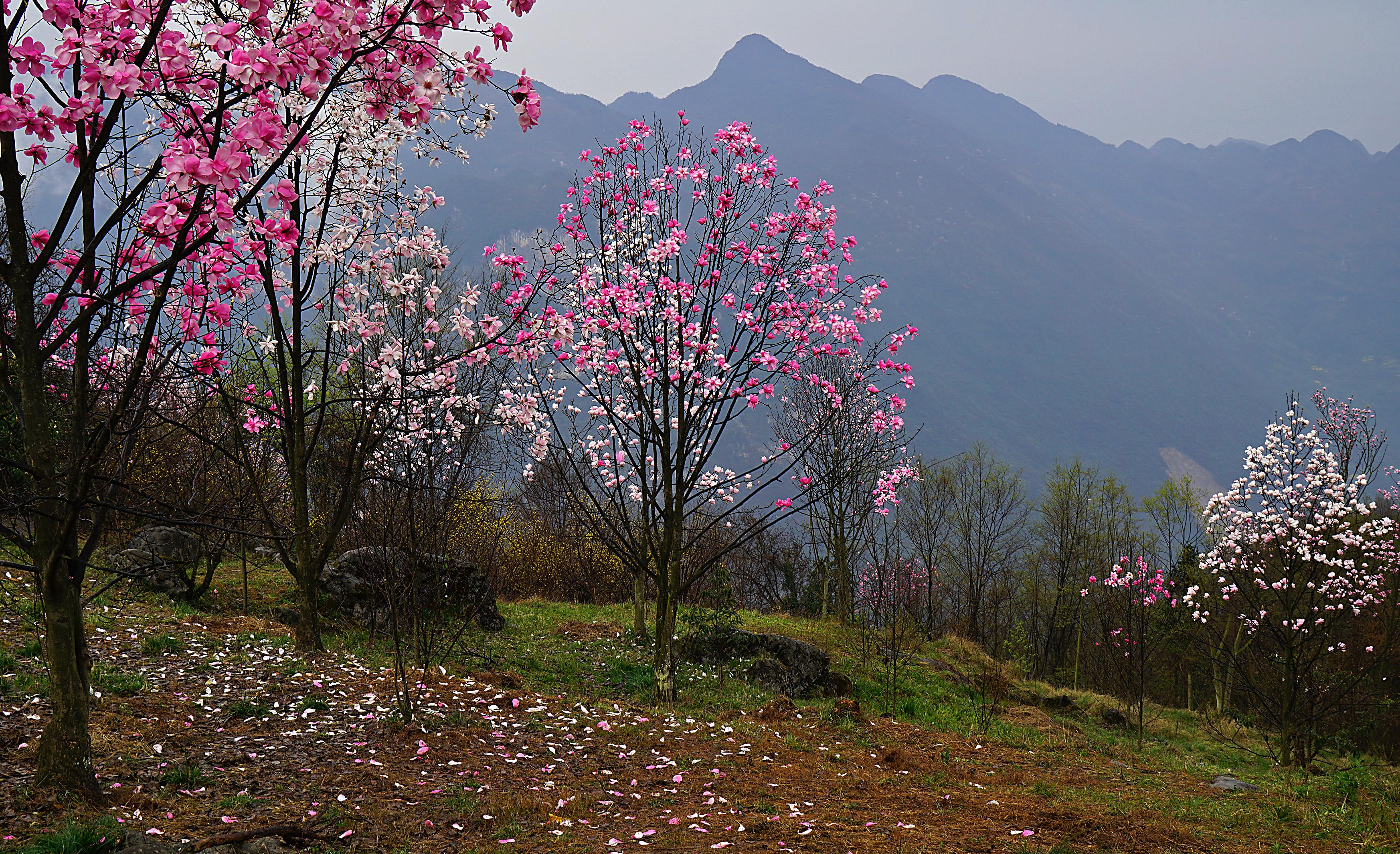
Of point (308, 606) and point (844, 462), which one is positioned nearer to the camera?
point (308, 606)

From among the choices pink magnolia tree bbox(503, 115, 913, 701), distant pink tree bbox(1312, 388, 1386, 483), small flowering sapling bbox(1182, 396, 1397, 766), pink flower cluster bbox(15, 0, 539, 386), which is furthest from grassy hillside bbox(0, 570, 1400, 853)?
distant pink tree bbox(1312, 388, 1386, 483)

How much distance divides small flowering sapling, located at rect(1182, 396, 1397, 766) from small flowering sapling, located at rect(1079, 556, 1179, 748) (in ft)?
4.24

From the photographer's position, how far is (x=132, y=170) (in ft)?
16.6

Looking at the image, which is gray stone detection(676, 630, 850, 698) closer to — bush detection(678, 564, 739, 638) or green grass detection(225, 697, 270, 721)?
bush detection(678, 564, 739, 638)

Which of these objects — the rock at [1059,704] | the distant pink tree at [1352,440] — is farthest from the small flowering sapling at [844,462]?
the distant pink tree at [1352,440]

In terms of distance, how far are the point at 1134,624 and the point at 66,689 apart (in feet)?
92.9

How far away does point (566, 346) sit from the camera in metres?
8.45

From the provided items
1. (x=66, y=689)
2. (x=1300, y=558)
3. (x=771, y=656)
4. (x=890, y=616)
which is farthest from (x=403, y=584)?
(x=1300, y=558)

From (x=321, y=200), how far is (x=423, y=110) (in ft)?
13.4

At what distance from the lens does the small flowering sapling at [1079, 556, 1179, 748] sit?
47.7 feet

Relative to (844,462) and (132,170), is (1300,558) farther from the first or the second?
(132,170)

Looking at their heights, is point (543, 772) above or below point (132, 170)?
below

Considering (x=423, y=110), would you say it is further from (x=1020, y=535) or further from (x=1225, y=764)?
(x=1020, y=535)

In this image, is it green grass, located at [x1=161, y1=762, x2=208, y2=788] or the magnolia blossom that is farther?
the magnolia blossom
